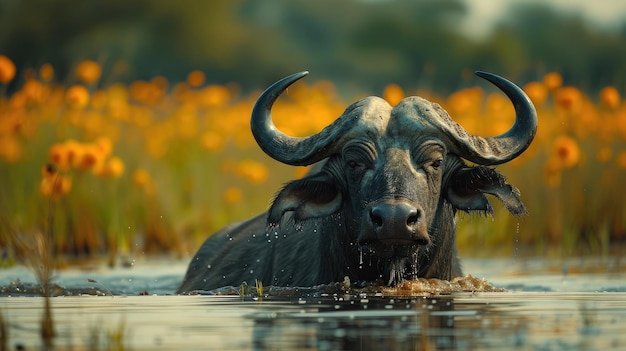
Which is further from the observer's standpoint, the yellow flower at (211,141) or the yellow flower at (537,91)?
the yellow flower at (211,141)

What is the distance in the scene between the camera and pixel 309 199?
27.2ft

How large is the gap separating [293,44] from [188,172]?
58.5m

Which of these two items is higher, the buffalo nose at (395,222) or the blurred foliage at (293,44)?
the blurred foliage at (293,44)

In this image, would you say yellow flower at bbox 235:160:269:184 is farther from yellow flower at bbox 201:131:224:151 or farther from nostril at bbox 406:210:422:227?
nostril at bbox 406:210:422:227

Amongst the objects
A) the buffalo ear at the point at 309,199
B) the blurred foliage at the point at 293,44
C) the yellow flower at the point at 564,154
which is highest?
the blurred foliage at the point at 293,44

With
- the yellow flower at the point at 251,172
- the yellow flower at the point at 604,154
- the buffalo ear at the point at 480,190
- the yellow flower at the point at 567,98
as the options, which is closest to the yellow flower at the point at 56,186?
the yellow flower at the point at 251,172

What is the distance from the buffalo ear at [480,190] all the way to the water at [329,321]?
56cm

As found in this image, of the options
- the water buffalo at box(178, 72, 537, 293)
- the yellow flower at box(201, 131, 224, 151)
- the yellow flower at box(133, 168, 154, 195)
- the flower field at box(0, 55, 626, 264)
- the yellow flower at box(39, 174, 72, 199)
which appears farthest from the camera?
the yellow flower at box(201, 131, 224, 151)

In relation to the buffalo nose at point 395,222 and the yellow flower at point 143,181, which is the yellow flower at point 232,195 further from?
the buffalo nose at point 395,222

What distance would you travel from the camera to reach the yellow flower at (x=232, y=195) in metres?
14.2

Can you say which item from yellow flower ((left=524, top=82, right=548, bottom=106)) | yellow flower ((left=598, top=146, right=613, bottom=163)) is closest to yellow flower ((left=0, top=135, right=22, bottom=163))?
yellow flower ((left=524, top=82, right=548, bottom=106))

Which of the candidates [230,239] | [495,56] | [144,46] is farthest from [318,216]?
[495,56]

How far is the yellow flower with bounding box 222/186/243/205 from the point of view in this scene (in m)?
14.2

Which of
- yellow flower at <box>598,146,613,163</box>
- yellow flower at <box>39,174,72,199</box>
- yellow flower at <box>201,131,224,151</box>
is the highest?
yellow flower at <box>201,131,224,151</box>
